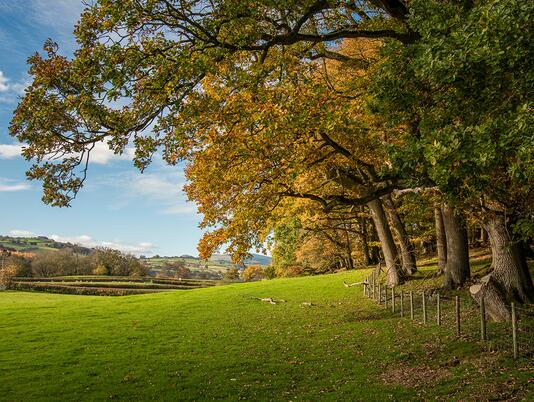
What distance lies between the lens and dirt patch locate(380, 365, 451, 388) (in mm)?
11053

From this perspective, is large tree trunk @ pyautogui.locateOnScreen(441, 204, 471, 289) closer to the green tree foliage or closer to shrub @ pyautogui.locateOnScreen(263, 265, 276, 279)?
the green tree foliage

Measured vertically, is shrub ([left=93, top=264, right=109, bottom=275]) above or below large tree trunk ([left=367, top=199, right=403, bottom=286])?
below

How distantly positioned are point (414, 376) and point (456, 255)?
11918 millimetres

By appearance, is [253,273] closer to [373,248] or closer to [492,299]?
[373,248]

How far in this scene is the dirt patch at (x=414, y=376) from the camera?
11.1 m

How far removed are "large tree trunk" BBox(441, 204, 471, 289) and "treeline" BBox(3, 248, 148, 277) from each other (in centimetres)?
7073

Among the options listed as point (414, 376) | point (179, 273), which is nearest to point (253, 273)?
point (179, 273)

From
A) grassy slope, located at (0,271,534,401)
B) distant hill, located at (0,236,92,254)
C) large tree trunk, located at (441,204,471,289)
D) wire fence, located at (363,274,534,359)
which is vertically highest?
distant hill, located at (0,236,92,254)

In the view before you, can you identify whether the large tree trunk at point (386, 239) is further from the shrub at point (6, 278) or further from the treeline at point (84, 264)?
the treeline at point (84, 264)

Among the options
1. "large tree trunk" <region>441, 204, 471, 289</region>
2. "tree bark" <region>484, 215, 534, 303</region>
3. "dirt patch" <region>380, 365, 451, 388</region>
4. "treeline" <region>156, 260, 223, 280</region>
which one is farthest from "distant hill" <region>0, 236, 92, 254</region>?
"dirt patch" <region>380, 365, 451, 388</region>

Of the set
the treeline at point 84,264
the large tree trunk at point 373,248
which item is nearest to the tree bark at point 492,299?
the large tree trunk at point 373,248

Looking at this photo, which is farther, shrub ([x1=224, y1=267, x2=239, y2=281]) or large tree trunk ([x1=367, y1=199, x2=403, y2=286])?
shrub ([x1=224, y1=267, x2=239, y2=281])

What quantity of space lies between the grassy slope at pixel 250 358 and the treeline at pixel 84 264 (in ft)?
198

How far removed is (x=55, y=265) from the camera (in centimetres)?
8406
